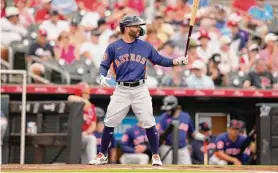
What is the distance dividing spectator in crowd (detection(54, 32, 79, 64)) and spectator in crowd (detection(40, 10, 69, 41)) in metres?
0.31

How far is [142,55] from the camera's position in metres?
9.51

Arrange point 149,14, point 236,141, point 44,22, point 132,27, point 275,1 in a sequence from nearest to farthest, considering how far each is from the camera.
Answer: point 132,27 → point 236,141 → point 44,22 → point 149,14 → point 275,1

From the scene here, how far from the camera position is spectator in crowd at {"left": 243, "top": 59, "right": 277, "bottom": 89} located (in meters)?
14.6

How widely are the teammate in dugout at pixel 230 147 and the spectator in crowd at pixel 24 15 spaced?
4.40 m

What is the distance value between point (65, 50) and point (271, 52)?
3.94m

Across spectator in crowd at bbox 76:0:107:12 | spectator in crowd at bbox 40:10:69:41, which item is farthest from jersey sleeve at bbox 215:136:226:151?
spectator in crowd at bbox 76:0:107:12

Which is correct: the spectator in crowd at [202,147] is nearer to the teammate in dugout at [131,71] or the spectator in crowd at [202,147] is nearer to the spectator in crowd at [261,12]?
the teammate in dugout at [131,71]

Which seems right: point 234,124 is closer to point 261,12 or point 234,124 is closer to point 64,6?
point 64,6

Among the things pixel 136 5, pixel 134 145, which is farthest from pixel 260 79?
pixel 136 5

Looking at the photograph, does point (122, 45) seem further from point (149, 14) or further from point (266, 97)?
point (149, 14)

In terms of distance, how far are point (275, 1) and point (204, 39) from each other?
447cm

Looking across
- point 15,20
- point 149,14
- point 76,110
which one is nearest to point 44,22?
point 15,20

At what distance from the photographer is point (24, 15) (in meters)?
16.0

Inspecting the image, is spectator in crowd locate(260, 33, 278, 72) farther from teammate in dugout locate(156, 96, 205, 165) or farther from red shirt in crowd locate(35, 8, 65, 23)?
red shirt in crowd locate(35, 8, 65, 23)
